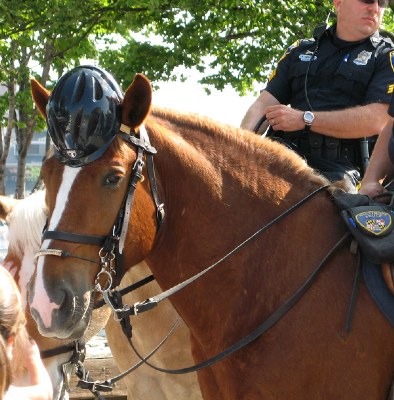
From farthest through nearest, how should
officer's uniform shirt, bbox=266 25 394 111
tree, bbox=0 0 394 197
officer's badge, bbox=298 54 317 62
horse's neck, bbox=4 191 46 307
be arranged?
tree, bbox=0 0 394 197
officer's badge, bbox=298 54 317 62
officer's uniform shirt, bbox=266 25 394 111
horse's neck, bbox=4 191 46 307

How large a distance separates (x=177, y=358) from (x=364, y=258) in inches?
83.0

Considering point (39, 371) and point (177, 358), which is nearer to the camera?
point (39, 371)

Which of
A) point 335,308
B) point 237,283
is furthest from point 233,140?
point 335,308

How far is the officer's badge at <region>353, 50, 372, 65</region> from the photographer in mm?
4910

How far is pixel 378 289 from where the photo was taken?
3506 millimetres

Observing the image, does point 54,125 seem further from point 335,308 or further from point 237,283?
point 335,308

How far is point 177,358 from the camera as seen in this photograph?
17.4 feet

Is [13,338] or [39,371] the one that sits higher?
[13,338]

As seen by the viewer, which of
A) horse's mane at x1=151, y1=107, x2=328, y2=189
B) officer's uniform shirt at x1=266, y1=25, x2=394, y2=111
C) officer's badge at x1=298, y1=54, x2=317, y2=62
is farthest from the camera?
officer's badge at x1=298, y1=54, x2=317, y2=62

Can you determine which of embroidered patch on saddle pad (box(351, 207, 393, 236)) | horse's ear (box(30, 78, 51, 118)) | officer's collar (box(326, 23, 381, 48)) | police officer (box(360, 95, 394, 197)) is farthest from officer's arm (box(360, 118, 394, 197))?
horse's ear (box(30, 78, 51, 118))

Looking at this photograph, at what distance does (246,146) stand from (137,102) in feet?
2.12

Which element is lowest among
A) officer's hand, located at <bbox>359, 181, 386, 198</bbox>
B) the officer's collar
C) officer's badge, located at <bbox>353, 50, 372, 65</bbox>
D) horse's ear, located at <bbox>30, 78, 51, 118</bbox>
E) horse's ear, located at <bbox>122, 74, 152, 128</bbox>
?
officer's hand, located at <bbox>359, 181, 386, 198</bbox>

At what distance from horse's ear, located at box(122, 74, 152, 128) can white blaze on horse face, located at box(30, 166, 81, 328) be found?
374mm

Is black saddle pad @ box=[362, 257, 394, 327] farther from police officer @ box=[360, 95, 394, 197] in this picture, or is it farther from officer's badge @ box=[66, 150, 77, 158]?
officer's badge @ box=[66, 150, 77, 158]
